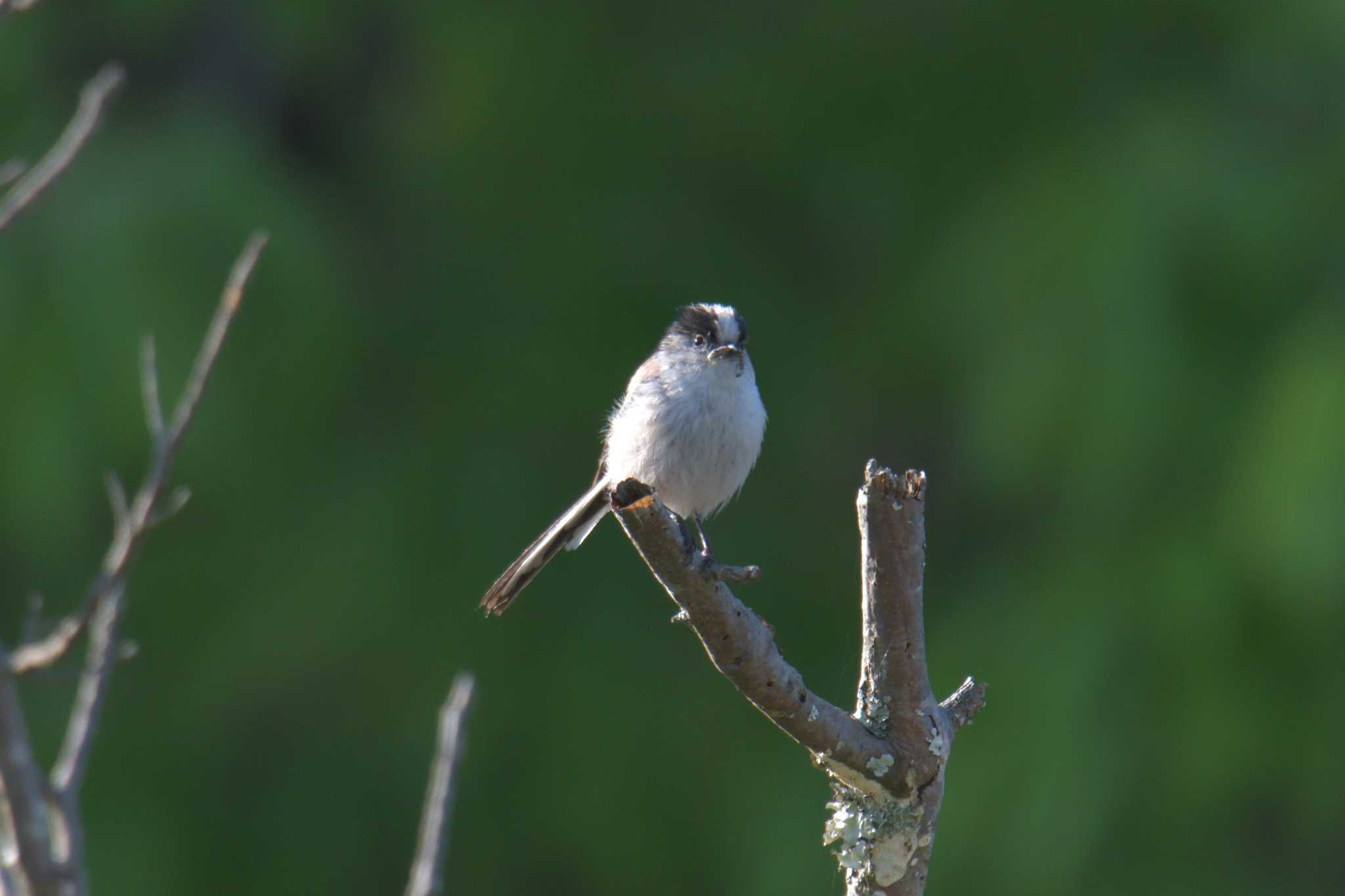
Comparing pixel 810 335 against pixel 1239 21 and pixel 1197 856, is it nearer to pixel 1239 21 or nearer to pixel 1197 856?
pixel 1239 21


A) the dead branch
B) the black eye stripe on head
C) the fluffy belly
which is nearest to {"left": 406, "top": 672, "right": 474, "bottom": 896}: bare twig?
the dead branch

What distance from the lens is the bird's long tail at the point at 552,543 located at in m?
3.38

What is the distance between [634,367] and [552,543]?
2.88 metres

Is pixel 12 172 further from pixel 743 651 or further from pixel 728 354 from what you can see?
pixel 728 354

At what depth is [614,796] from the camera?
6500 mm

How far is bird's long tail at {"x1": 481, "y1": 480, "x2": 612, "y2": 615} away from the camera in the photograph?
133 inches

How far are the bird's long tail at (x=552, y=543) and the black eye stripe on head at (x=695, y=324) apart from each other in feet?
2.24

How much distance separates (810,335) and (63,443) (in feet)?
10.0

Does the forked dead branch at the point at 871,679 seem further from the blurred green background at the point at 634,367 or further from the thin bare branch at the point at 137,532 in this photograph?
the blurred green background at the point at 634,367

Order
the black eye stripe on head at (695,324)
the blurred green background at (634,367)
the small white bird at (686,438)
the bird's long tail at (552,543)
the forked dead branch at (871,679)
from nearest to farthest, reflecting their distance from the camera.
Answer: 1. the forked dead branch at (871,679)
2. the bird's long tail at (552,543)
3. the small white bird at (686,438)
4. the black eye stripe on head at (695,324)
5. the blurred green background at (634,367)

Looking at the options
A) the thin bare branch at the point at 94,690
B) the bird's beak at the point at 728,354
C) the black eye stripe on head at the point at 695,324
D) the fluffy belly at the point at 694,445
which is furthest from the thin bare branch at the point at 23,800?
the black eye stripe on head at the point at 695,324

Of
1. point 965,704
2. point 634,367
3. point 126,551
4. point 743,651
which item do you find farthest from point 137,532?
point 634,367

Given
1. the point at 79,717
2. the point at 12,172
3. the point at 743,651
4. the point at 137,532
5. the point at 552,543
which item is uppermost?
the point at 12,172

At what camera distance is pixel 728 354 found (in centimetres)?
396
